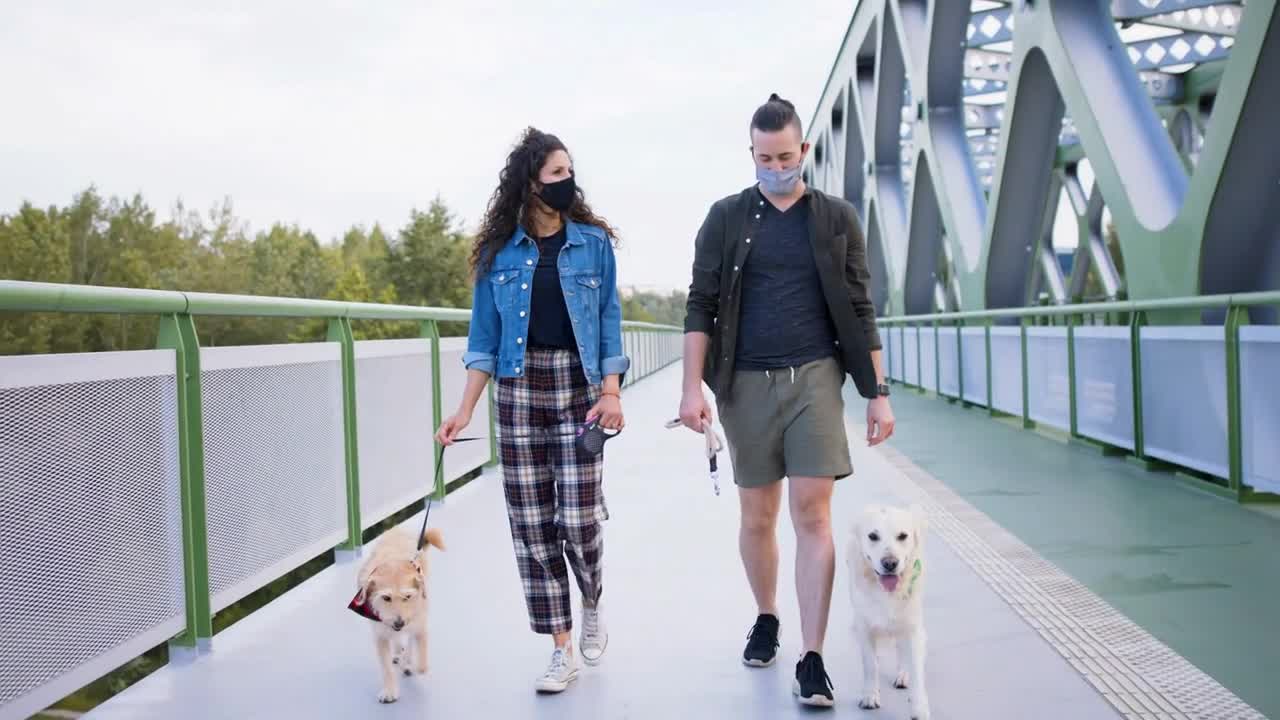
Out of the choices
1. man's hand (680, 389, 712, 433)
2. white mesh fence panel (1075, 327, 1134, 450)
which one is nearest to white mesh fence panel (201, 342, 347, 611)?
man's hand (680, 389, 712, 433)

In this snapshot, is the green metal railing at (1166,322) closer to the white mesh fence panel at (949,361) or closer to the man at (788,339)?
the white mesh fence panel at (949,361)

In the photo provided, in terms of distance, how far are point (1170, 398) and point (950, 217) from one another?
11.8 metres

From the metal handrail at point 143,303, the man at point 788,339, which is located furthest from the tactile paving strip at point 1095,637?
the metal handrail at point 143,303

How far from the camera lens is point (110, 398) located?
11.4ft

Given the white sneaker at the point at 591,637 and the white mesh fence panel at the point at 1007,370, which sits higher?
the white mesh fence panel at the point at 1007,370

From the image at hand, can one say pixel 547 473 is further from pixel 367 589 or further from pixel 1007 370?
pixel 1007 370

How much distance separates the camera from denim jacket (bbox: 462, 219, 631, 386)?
3.55m

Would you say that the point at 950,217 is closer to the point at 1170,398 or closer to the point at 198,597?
the point at 1170,398

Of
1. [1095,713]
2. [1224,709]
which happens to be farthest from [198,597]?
[1224,709]

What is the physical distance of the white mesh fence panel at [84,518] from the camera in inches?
118

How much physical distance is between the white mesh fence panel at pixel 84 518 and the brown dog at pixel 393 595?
0.73 metres

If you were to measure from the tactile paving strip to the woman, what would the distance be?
1645 mm

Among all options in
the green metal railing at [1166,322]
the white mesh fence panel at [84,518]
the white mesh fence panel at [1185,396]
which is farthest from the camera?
the white mesh fence panel at [1185,396]

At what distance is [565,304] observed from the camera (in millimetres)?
3574
